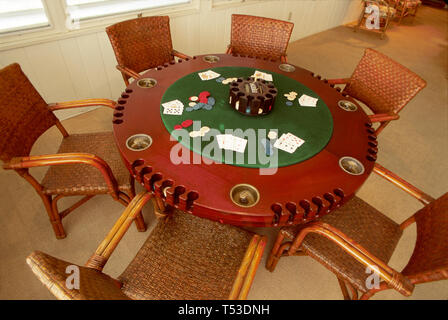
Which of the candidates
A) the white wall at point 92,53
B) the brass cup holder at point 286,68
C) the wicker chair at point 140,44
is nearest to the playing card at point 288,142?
the brass cup holder at point 286,68

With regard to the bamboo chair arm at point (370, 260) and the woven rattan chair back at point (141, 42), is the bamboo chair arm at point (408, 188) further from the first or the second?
the woven rattan chair back at point (141, 42)

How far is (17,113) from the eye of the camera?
1370 mm

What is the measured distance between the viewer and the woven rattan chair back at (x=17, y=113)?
1284 millimetres

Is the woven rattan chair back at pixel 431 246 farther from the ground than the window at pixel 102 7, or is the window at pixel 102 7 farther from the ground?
the window at pixel 102 7

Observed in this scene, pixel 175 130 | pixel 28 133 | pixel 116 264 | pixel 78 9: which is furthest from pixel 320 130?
pixel 78 9

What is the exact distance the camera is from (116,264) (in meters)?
1.65

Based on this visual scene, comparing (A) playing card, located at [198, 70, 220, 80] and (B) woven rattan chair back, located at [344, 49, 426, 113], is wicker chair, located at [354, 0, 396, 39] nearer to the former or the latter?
(B) woven rattan chair back, located at [344, 49, 426, 113]

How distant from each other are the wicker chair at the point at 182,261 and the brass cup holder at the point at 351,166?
20.0 inches

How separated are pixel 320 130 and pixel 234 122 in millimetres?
459

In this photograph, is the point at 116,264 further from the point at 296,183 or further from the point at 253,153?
the point at 296,183

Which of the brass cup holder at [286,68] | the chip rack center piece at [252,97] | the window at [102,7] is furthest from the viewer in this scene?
the window at [102,7]

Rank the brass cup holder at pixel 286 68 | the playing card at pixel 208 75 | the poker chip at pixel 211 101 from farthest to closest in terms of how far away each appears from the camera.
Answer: the brass cup holder at pixel 286 68
the playing card at pixel 208 75
the poker chip at pixel 211 101

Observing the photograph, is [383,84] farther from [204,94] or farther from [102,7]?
[102,7]

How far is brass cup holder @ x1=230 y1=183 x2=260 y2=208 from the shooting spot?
1001mm
